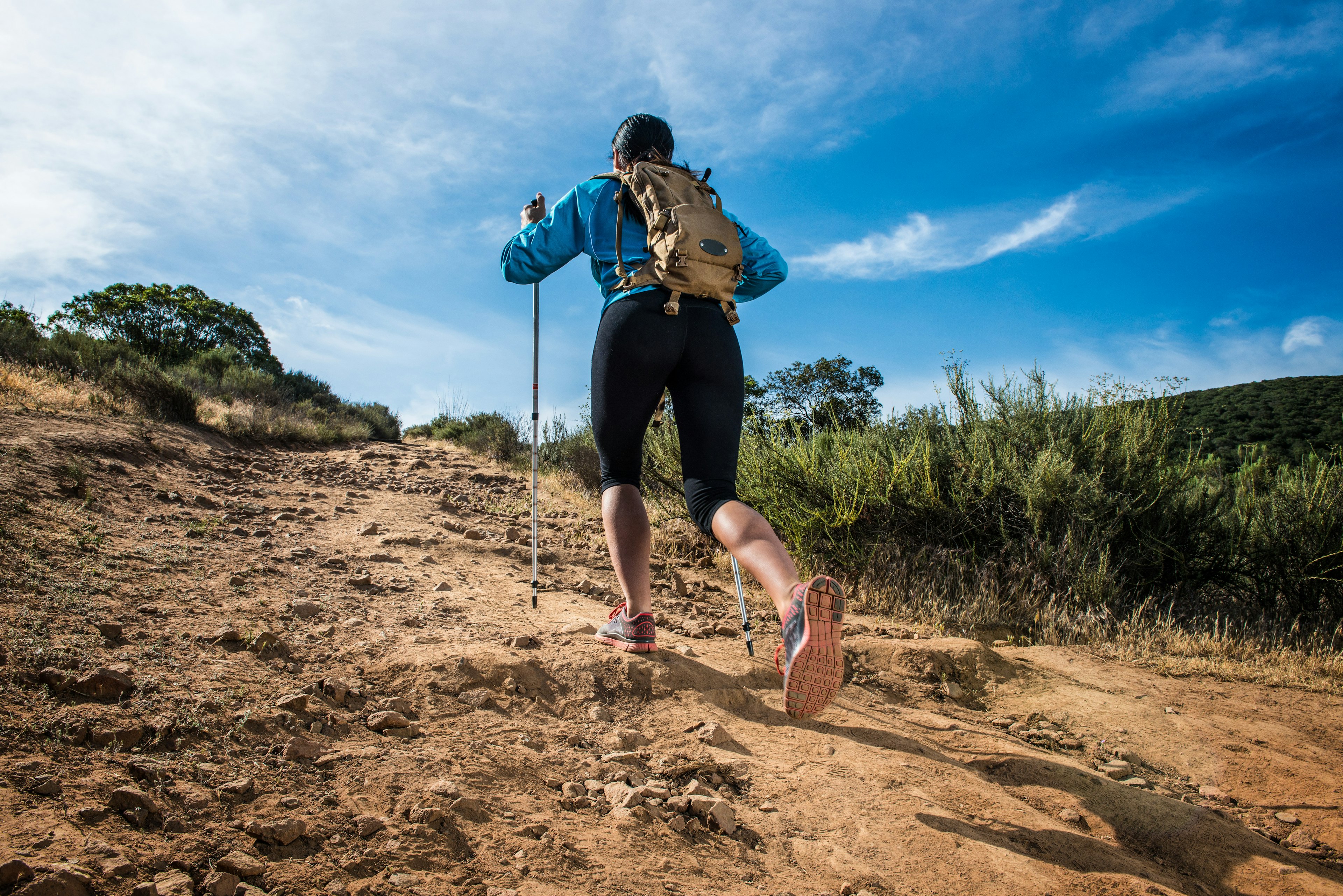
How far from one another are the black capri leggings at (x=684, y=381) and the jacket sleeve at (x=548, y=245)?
38cm

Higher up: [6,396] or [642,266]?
[6,396]

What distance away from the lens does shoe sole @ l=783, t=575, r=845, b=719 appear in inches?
75.7

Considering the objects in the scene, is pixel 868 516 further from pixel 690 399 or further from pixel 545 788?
pixel 545 788

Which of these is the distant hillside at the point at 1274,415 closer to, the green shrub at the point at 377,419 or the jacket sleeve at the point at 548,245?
the jacket sleeve at the point at 548,245

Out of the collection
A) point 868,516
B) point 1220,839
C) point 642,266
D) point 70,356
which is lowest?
point 1220,839

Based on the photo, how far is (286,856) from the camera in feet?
4.74

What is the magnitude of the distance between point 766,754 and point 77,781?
1777 mm

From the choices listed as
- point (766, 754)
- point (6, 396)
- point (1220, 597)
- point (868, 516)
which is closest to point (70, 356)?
point (6, 396)

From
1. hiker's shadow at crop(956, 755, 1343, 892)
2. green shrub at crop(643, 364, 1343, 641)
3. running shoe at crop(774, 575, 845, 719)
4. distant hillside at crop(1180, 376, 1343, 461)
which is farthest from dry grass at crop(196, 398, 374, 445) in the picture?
distant hillside at crop(1180, 376, 1343, 461)

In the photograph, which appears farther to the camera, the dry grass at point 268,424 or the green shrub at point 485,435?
the green shrub at point 485,435

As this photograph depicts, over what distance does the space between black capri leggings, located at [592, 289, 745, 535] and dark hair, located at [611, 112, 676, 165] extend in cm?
64

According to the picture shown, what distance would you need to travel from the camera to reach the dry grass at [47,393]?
22.0 feet

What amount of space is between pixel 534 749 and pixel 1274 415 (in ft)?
62.0

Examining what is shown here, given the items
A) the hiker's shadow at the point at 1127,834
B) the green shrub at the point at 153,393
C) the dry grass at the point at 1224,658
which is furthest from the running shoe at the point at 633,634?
the green shrub at the point at 153,393
